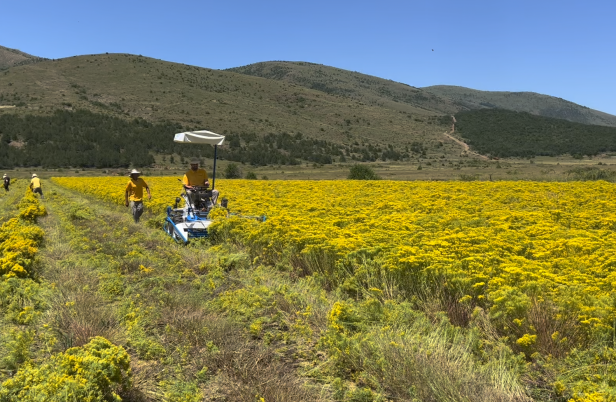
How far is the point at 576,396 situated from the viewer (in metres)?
2.72

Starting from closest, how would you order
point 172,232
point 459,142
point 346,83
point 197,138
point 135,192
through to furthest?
1. point 172,232
2. point 197,138
3. point 135,192
4. point 459,142
5. point 346,83

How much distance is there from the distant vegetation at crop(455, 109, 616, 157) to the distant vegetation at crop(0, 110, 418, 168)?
61.5 ft

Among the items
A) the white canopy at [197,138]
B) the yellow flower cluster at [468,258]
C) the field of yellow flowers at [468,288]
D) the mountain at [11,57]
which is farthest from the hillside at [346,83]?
the field of yellow flowers at [468,288]

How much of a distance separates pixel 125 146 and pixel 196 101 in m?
21.5

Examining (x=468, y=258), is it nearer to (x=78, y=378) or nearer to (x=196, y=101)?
(x=78, y=378)

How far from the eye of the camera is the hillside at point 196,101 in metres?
71.1

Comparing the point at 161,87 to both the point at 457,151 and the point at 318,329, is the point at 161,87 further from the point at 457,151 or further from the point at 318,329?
the point at 318,329

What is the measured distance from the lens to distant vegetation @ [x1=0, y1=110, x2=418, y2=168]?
5350cm

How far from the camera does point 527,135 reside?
88.7 metres

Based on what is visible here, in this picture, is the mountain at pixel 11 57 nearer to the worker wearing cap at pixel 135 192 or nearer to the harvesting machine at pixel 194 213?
the worker wearing cap at pixel 135 192

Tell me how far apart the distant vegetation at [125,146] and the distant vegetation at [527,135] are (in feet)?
61.5

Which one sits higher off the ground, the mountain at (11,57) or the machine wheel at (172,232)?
the mountain at (11,57)

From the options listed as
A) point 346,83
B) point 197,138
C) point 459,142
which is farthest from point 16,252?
point 346,83

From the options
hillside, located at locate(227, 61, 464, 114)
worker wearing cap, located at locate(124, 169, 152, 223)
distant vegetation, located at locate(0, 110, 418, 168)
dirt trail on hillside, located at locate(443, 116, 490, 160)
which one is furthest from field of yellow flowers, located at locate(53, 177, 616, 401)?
hillside, located at locate(227, 61, 464, 114)
